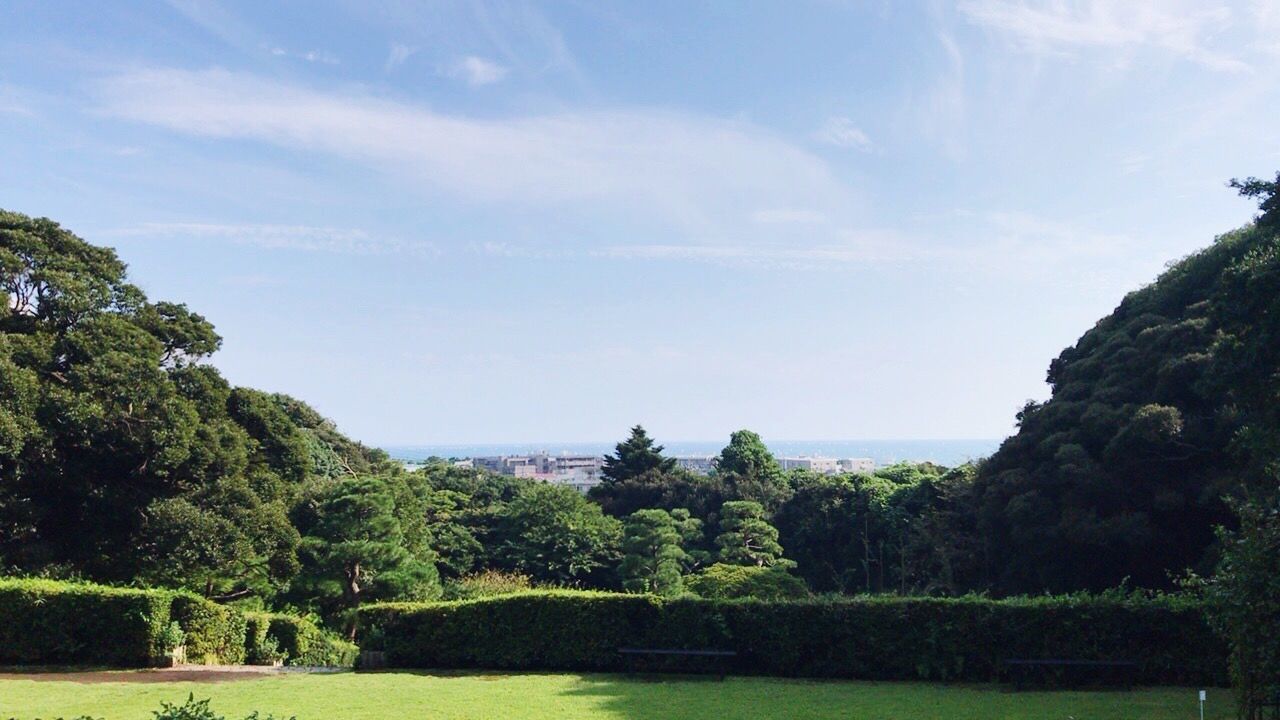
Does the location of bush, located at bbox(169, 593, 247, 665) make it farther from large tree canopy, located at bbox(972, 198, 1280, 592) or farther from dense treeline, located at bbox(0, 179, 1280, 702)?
large tree canopy, located at bbox(972, 198, 1280, 592)

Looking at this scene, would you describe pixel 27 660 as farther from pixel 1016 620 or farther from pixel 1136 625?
pixel 1136 625

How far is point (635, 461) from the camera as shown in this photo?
151 ft

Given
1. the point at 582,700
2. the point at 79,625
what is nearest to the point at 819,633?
the point at 582,700

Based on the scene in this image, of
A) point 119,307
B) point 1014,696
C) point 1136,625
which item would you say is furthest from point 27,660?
point 1136,625

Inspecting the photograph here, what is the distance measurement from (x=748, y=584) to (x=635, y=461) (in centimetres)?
2450

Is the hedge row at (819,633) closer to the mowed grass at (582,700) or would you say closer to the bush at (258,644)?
the mowed grass at (582,700)

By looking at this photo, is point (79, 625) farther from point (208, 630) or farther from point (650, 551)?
point (650, 551)

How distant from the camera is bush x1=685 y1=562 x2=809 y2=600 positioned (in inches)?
845

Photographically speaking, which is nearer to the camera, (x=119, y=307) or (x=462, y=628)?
(x=462, y=628)

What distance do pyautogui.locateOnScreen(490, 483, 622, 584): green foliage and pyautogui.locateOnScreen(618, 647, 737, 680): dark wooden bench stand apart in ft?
60.4

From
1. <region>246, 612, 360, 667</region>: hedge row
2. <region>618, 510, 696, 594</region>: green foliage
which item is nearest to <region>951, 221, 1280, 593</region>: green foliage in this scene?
<region>618, 510, 696, 594</region>: green foliage

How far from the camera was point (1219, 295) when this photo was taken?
12062mm

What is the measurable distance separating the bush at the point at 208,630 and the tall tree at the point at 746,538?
1926 centimetres

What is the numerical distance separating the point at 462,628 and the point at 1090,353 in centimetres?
1828
